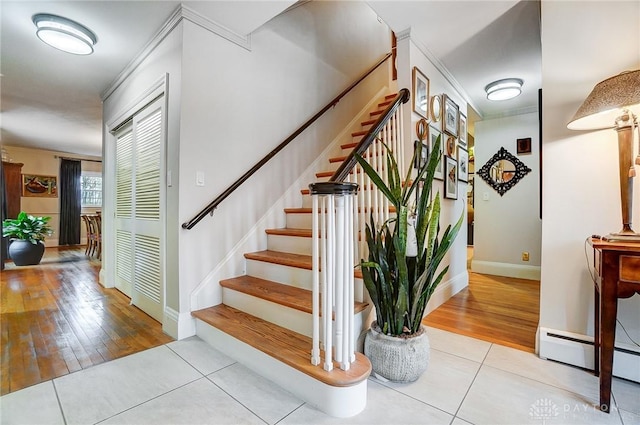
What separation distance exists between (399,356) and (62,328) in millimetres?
2595

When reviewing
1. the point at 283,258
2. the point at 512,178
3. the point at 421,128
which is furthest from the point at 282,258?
the point at 512,178

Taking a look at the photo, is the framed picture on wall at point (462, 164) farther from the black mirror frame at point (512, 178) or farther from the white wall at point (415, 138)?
the black mirror frame at point (512, 178)

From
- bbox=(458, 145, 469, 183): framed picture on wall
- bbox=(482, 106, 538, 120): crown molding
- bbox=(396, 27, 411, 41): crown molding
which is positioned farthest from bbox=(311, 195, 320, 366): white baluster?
bbox=(482, 106, 538, 120): crown molding

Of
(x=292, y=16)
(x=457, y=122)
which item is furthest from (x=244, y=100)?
(x=457, y=122)

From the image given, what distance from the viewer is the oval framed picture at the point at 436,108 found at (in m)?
2.64

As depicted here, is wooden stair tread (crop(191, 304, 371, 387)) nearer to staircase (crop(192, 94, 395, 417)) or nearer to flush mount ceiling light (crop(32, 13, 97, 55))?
staircase (crop(192, 94, 395, 417))

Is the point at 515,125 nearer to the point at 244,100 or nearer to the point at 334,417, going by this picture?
the point at 244,100

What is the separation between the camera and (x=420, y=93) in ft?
8.09

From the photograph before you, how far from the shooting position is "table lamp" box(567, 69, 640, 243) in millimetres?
1293

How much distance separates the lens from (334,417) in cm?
126

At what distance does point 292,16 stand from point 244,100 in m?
1.11

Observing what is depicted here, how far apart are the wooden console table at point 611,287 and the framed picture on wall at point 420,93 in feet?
5.22

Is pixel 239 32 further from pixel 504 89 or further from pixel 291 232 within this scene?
pixel 504 89

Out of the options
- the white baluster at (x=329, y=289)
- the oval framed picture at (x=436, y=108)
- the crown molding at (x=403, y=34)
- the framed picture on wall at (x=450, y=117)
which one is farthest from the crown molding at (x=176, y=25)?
the framed picture on wall at (x=450, y=117)
